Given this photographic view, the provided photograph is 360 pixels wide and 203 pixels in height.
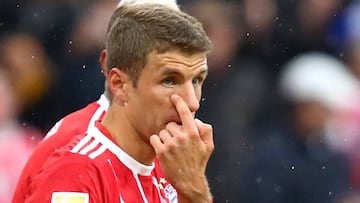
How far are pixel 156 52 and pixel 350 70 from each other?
3863mm

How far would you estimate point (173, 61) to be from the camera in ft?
11.6

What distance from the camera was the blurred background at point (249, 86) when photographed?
261 inches

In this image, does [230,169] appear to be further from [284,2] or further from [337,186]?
[284,2]

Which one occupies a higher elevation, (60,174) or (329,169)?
(60,174)

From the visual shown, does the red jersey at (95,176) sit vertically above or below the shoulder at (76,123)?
above

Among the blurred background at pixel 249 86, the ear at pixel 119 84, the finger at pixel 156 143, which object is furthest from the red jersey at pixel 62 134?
the blurred background at pixel 249 86

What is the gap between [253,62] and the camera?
715cm

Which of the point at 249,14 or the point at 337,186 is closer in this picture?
the point at 337,186

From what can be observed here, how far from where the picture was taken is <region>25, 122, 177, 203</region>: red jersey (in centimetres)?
334

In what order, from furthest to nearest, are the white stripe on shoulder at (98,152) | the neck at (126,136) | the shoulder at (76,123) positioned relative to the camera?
the shoulder at (76,123) < the neck at (126,136) < the white stripe on shoulder at (98,152)

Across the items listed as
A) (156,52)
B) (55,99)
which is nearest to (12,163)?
(55,99)

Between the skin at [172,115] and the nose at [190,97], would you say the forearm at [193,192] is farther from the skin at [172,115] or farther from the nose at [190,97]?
the nose at [190,97]

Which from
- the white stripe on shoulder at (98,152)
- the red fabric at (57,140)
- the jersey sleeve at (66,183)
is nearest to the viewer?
the jersey sleeve at (66,183)

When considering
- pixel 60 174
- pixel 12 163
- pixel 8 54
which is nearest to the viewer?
pixel 60 174
